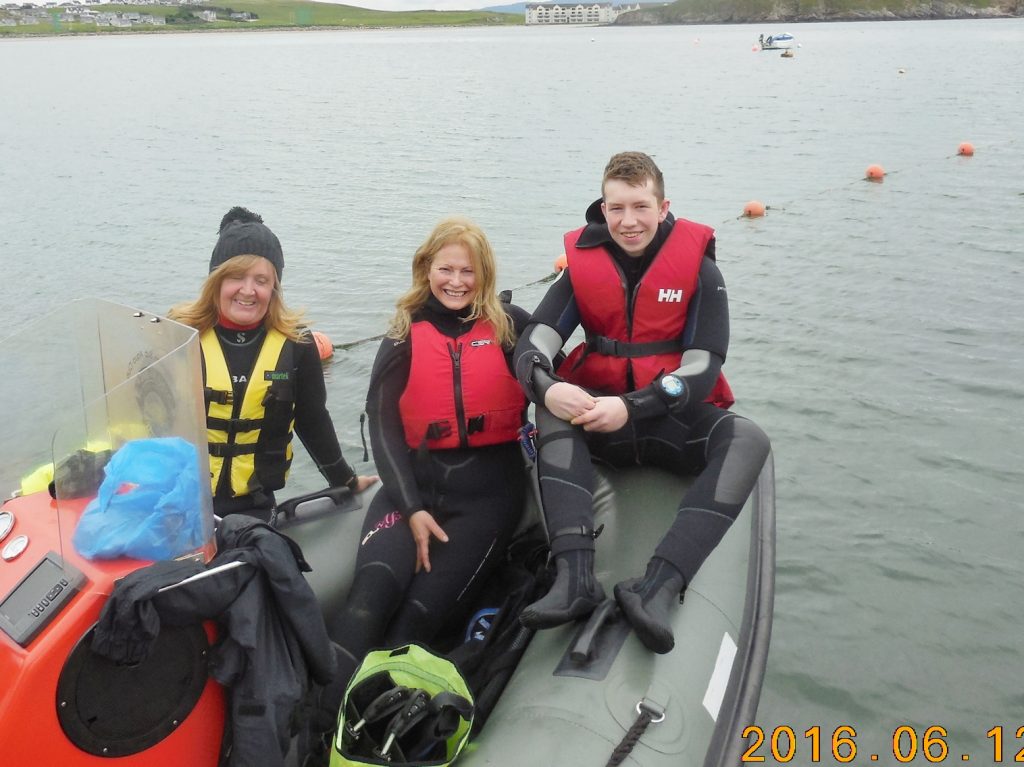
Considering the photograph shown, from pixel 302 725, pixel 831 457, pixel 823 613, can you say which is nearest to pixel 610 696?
pixel 302 725

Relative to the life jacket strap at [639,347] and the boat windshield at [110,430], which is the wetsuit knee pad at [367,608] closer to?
the boat windshield at [110,430]

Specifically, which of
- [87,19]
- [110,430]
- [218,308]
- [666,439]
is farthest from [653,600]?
[87,19]

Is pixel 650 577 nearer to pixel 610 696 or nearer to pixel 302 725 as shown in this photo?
pixel 610 696

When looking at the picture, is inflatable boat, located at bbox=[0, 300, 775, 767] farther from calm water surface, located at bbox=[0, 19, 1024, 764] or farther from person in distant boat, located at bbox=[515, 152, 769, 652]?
calm water surface, located at bbox=[0, 19, 1024, 764]

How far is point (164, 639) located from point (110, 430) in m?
0.49

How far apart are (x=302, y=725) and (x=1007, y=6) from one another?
374 feet

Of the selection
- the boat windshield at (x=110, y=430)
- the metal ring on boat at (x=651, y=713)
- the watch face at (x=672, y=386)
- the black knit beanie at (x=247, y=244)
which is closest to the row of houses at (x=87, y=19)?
the black knit beanie at (x=247, y=244)

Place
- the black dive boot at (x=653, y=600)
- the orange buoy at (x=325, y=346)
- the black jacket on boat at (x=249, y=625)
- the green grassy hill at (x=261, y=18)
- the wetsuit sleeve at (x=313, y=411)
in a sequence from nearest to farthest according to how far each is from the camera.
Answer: the black jacket on boat at (x=249, y=625) < the black dive boot at (x=653, y=600) < the wetsuit sleeve at (x=313, y=411) < the orange buoy at (x=325, y=346) < the green grassy hill at (x=261, y=18)

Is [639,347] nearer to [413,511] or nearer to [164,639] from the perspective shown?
[413,511]

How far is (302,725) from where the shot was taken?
219 cm

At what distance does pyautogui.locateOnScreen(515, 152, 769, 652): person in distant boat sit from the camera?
272 centimetres

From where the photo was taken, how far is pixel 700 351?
126 inches

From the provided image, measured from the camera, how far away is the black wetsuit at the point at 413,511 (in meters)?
2.78

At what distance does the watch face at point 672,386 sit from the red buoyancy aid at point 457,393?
523 mm
